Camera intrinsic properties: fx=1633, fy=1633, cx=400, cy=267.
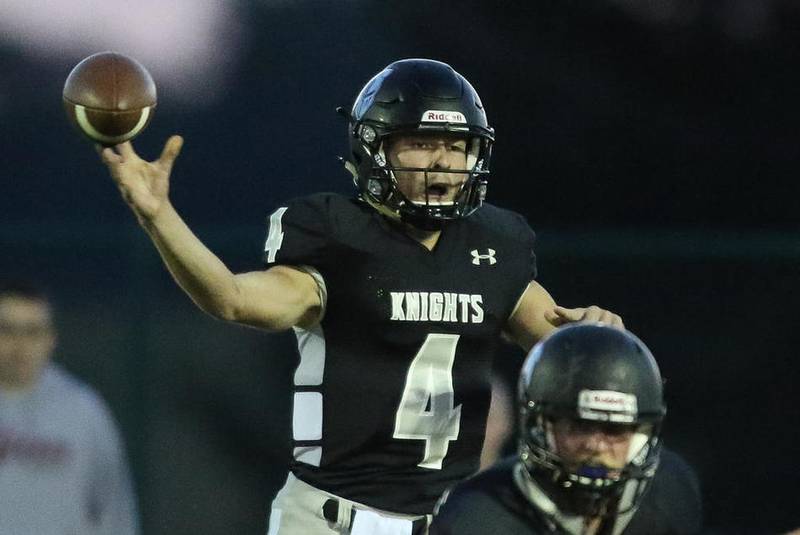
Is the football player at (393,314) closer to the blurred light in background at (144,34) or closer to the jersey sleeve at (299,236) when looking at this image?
the jersey sleeve at (299,236)

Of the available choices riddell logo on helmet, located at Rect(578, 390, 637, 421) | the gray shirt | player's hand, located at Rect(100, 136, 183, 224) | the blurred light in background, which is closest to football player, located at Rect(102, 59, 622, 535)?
player's hand, located at Rect(100, 136, 183, 224)

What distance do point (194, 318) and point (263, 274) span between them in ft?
9.83

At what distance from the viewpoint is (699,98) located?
7.04 meters

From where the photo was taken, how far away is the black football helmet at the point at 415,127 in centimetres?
395

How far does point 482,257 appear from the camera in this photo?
404 centimetres

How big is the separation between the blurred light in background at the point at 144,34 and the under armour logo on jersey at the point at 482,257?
307 centimetres

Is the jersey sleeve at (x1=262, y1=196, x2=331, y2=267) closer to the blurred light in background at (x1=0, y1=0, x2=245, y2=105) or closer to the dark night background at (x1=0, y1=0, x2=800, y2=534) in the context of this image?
the dark night background at (x1=0, y1=0, x2=800, y2=534)

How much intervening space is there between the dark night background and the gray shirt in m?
0.62

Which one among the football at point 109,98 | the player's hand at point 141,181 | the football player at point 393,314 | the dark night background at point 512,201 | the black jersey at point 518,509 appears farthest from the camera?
the dark night background at point 512,201

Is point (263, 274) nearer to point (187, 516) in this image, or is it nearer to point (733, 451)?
point (187, 516)

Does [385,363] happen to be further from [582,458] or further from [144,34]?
[144,34]

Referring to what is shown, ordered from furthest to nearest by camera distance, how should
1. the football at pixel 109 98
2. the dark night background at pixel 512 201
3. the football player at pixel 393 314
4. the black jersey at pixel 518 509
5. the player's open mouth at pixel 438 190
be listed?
the dark night background at pixel 512 201 < the player's open mouth at pixel 438 190 < the football player at pixel 393 314 < the football at pixel 109 98 < the black jersey at pixel 518 509

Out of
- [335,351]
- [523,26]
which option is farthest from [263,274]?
[523,26]

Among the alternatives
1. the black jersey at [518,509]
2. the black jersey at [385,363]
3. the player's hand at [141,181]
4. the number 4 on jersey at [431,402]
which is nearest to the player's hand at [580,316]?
the black jersey at [385,363]
